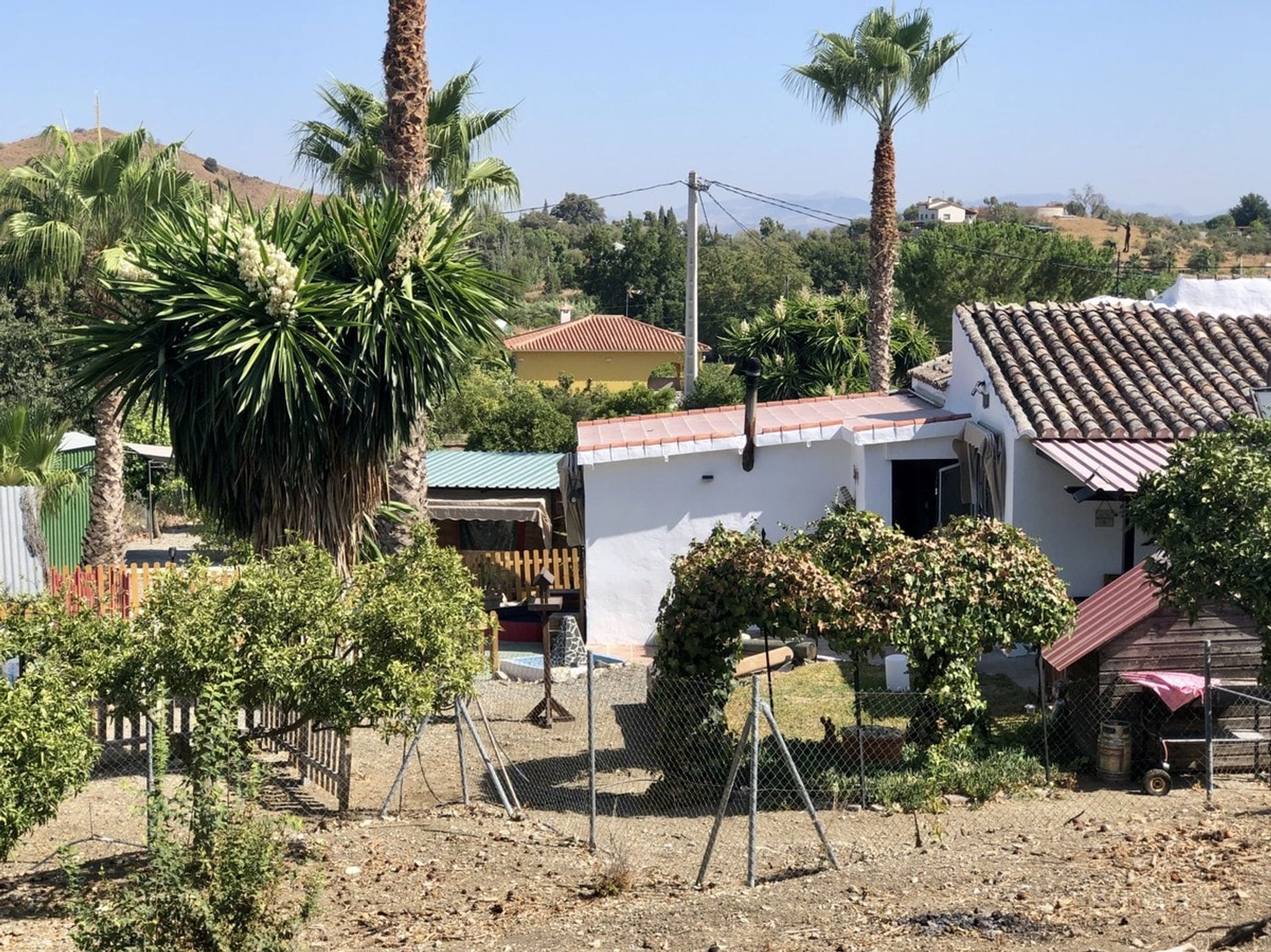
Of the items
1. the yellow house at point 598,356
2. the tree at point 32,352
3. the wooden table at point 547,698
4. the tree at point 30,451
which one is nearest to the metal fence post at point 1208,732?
the wooden table at point 547,698

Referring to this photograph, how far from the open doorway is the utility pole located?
10963 mm

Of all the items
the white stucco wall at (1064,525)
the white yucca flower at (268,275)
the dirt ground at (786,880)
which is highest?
the white yucca flower at (268,275)

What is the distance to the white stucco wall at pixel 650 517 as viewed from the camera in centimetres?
1884

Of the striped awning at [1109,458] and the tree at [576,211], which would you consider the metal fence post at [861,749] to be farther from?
the tree at [576,211]

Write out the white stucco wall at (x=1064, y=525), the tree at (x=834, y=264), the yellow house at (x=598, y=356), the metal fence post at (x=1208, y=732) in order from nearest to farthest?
the metal fence post at (x=1208, y=732) < the white stucco wall at (x=1064, y=525) < the yellow house at (x=598, y=356) < the tree at (x=834, y=264)

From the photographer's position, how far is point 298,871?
8836 millimetres

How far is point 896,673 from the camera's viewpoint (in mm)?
15641

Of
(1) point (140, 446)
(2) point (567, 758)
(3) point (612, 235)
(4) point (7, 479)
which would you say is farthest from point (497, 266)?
(2) point (567, 758)

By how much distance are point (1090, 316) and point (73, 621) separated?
15350 millimetres

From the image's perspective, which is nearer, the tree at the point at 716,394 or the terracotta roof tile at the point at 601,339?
the tree at the point at 716,394

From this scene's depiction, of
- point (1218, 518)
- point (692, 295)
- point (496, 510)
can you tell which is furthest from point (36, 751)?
point (692, 295)

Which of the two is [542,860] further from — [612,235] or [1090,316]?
[612,235]

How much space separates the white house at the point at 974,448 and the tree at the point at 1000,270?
116ft

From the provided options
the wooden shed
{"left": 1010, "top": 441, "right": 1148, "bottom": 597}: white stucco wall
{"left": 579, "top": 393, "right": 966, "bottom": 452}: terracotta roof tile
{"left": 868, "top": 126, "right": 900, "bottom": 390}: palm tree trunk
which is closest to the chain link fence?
the wooden shed
